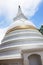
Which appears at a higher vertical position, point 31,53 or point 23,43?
point 23,43

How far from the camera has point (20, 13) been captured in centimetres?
2362

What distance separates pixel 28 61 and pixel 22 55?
2.97 feet

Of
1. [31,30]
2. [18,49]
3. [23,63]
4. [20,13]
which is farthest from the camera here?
[20,13]

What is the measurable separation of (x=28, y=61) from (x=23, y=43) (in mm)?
2806

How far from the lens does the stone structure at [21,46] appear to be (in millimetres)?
16156

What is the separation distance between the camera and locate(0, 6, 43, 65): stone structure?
1616 cm

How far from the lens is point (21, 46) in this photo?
17.7m

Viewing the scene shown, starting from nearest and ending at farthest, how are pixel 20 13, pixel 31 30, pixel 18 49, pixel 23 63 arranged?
pixel 23 63 → pixel 18 49 → pixel 31 30 → pixel 20 13

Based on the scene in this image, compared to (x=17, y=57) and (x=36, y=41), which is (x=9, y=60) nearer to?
(x=17, y=57)

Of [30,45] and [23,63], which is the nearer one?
[23,63]

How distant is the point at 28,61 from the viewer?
1602 centimetres

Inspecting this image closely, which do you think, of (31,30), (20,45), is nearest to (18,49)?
(20,45)

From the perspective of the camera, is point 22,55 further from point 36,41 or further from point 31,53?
point 36,41

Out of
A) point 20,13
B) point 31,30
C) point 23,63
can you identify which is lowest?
point 23,63
